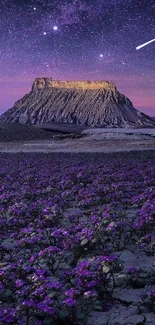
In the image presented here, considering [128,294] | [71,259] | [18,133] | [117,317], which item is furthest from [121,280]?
[18,133]

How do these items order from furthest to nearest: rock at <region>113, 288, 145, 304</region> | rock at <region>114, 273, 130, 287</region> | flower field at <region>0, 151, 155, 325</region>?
rock at <region>114, 273, 130, 287</region> → rock at <region>113, 288, 145, 304</region> → flower field at <region>0, 151, 155, 325</region>

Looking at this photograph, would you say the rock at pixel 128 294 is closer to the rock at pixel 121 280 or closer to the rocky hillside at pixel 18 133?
the rock at pixel 121 280

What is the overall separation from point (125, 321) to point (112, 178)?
12777 millimetres

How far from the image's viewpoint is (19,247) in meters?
8.67

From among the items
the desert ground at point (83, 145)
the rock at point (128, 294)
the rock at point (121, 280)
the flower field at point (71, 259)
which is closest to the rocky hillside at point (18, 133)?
the desert ground at point (83, 145)

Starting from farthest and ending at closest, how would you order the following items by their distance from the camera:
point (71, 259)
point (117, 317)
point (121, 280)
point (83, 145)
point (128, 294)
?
1. point (83, 145)
2. point (71, 259)
3. point (121, 280)
4. point (128, 294)
5. point (117, 317)

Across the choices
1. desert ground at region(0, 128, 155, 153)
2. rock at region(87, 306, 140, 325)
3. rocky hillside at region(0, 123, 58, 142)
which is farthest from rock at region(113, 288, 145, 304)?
rocky hillside at region(0, 123, 58, 142)

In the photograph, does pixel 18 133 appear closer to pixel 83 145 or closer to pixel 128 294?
pixel 83 145

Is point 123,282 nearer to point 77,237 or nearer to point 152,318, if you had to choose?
point 152,318

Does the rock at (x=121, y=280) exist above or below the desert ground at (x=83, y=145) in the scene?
below

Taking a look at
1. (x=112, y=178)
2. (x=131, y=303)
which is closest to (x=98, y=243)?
(x=131, y=303)

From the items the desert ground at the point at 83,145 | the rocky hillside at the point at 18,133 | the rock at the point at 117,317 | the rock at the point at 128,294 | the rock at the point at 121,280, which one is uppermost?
the rocky hillside at the point at 18,133

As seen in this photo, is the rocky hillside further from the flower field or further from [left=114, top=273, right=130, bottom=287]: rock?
[left=114, top=273, right=130, bottom=287]: rock

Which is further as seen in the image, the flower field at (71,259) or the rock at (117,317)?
the flower field at (71,259)
